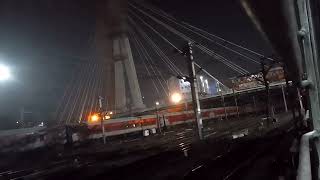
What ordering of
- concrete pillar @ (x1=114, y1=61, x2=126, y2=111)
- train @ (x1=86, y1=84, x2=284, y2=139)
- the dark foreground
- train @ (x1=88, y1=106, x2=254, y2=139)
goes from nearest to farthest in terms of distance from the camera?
the dark foreground < train @ (x1=88, y1=106, x2=254, y2=139) < train @ (x1=86, y1=84, x2=284, y2=139) < concrete pillar @ (x1=114, y1=61, x2=126, y2=111)

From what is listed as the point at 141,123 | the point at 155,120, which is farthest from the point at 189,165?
the point at 155,120

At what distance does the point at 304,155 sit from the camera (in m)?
2.79

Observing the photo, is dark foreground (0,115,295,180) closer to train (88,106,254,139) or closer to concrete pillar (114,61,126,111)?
train (88,106,254,139)

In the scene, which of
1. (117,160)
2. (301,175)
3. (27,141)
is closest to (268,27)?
(301,175)

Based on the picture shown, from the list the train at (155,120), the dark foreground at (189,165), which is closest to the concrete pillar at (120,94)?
the train at (155,120)

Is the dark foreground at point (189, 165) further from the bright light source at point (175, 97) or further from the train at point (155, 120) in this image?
the bright light source at point (175, 97)

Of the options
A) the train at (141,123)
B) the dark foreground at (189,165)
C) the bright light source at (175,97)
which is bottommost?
the dark foreground at (189,165)

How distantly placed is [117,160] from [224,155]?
6.12 m

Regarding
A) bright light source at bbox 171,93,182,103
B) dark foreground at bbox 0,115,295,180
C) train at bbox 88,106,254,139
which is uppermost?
bright light source at bbox 171,93,182,103

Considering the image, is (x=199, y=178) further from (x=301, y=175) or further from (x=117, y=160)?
(x=301, y=175)

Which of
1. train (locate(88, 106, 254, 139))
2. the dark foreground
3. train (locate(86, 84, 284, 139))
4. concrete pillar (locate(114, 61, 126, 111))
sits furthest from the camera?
concrete pillar (locate(114, 61, 126, 111))

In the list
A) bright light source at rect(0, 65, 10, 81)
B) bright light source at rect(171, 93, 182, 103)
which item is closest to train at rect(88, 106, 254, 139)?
bright light source at rect(0, 65, 10, 81)

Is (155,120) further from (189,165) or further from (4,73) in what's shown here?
(189,165)

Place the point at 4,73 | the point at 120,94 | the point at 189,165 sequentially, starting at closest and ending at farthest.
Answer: the point at 189,165
the point at 4,73
the point at 120,94
